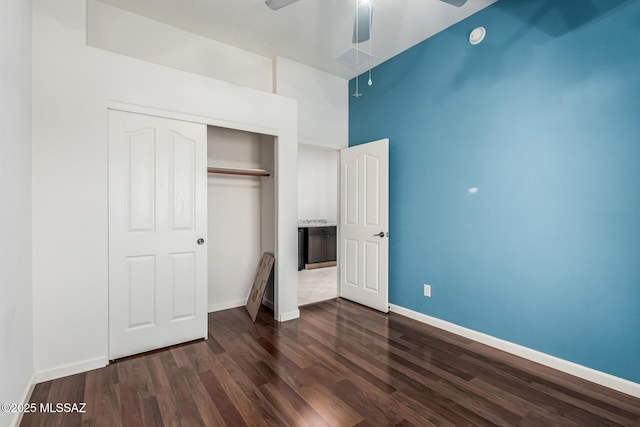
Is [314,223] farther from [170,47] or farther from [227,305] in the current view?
[170,47]

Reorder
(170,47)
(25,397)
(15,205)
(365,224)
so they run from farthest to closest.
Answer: (365,224)
(170,47)
(25,397)
(15,205)

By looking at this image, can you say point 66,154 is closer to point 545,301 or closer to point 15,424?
point 15,424

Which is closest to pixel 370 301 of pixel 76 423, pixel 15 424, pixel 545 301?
pixel 545 301

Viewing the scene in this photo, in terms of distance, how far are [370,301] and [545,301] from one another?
6.22 ft

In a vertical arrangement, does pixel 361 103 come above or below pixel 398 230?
above

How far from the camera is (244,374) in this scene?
2.34 metres

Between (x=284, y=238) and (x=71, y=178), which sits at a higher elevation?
(x=71, y=178)

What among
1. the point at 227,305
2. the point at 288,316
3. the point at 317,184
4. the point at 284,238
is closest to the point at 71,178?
the point at 284,238

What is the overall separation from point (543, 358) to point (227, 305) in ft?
10.8

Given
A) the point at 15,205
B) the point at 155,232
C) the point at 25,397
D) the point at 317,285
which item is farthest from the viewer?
the point at 317,285

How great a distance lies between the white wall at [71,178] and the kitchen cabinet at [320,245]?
4.20 m

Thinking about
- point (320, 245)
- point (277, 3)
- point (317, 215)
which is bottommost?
point (320, 245)

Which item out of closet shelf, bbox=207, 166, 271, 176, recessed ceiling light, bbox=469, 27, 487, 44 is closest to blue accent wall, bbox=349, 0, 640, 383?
recessed ceiling light, bbox=469, 27, 487, 44

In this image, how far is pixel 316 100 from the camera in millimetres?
4121
